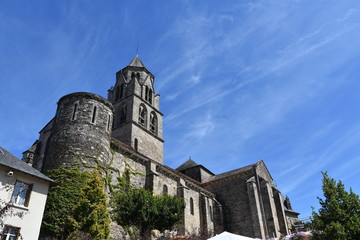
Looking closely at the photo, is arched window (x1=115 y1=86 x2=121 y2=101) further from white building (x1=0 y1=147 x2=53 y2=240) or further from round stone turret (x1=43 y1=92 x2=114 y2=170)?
white building (x1=0 y1=147 x2=53 y2=240)

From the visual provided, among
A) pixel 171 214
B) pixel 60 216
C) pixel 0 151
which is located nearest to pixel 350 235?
pixel 171 214

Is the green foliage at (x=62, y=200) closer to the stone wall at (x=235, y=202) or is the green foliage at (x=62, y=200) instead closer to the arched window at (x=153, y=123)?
the stone wall at (x=235, y=202)

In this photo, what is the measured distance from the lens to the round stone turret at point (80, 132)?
53.8ft

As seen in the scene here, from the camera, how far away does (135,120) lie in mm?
31984

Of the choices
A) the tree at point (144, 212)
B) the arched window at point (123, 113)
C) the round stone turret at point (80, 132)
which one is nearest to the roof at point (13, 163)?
the round stone turret at point (80, 132)

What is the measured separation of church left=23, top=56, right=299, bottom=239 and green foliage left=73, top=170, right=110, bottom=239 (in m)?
2.16

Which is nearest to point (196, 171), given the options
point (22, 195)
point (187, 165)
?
point (187, 165)

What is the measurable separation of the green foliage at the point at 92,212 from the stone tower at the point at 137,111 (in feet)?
49.9

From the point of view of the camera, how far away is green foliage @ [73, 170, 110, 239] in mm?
13594

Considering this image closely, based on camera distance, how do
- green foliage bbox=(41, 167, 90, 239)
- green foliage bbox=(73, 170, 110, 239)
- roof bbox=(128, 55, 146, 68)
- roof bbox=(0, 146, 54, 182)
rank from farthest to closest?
1. roof bbox=(128, 55, 146, 68)
2. green foliage bbox=(41, 167, 90, 239)
3. green foliage bbox=(73, 170, 110, 239)
4. roof bbox=(0, 146, 54, 182)

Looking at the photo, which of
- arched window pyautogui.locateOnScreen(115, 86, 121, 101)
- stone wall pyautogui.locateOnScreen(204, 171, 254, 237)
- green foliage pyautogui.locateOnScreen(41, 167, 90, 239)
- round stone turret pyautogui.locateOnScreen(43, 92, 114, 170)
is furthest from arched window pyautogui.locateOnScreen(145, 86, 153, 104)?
green foliage pyautogui.locateOnScreen(41, 167, 90, 239)

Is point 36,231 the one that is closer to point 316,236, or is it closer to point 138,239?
point 138,239

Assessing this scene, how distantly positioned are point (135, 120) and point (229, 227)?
15.0 meters

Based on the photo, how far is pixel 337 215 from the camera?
1271cm
